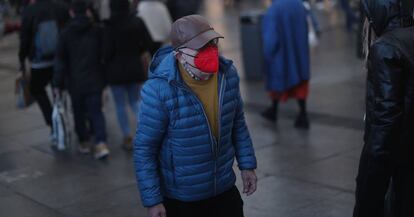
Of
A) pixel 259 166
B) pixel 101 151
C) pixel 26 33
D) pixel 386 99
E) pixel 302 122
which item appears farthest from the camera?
pixel 302 122

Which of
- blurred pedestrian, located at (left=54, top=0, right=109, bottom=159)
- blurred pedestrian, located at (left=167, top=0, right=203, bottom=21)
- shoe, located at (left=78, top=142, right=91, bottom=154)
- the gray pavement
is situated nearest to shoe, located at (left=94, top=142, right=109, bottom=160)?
blurred pedestrian, located at (left=54, top=0, right=109, bottom=159)

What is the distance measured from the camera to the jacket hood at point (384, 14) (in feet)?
13.4

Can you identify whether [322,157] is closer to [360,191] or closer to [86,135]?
[86,135]

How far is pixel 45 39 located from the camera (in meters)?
8.21

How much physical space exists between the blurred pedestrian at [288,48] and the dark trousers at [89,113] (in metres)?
2.12

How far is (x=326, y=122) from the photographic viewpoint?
9.05 meters

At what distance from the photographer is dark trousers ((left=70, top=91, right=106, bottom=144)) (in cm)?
795

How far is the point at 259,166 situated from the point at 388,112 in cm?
364

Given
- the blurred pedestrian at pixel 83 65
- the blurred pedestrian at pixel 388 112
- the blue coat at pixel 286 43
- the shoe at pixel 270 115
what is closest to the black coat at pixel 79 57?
the blurred pedestrian at pixel 83 65

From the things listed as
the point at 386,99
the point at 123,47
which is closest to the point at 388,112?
the point at 386,99

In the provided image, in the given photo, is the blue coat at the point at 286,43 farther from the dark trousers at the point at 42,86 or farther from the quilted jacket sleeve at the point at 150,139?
the quilted jacket sleeve at the point at 150,139

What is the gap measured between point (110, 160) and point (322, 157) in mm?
2164

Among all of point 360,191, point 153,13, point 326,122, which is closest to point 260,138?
point 326,122

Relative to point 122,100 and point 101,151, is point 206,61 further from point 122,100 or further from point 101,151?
point 122,100
